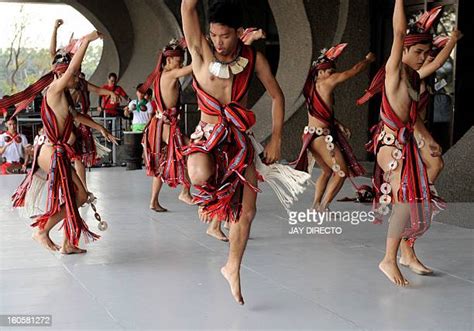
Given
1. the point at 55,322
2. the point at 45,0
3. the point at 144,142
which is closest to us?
the point at 55,322

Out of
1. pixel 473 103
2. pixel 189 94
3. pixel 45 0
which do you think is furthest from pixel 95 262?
pixel 45 0

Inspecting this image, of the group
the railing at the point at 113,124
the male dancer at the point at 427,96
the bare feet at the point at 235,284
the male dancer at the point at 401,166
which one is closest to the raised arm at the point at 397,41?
the male dancer at the point at 401,166

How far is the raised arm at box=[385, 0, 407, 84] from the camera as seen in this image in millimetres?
4215

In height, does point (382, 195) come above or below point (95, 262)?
above

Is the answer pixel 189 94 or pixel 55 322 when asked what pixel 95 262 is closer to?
pixel 55 322

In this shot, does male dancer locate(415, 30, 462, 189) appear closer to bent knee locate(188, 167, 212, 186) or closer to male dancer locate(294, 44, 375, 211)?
bent knee locate(188, 167, 212, 186)

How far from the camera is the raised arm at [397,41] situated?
166 inches

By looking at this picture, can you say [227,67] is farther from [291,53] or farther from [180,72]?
[291,53]

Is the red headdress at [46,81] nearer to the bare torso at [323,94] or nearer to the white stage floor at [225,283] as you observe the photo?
the white stage floor at [225,283]

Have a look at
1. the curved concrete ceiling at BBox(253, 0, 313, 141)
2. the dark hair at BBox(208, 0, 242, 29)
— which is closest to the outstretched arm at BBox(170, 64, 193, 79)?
the dark hair at BBox(208, 0, 242, 29)

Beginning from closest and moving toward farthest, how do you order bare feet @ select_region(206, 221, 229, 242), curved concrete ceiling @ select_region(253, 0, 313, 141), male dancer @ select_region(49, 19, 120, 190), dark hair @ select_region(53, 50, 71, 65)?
dark hair @ select_region(53, 50, 71, 65) → bare feet @ select_region(206, 221, 229, 242) → male dancer @ select_region(49, 19, 120, 190) → curved concrete ceiling @ select_region(253, 0, 313, 141)

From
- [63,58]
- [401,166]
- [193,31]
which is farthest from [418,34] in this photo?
[63,58]

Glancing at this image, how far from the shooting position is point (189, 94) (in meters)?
14.9

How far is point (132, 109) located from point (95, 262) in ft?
21.7
